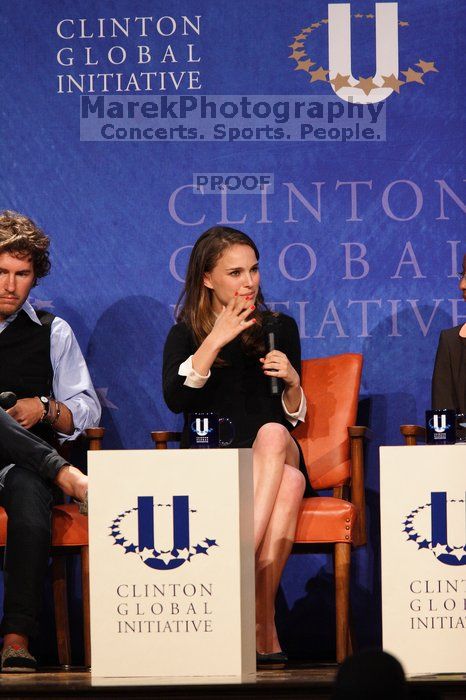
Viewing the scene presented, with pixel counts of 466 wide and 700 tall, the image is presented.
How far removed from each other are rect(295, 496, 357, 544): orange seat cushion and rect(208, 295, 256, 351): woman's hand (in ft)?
1.97

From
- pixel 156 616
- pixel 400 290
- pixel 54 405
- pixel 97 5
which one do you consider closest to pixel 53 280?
pixel 54 405

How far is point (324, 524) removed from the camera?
3430 millimetres

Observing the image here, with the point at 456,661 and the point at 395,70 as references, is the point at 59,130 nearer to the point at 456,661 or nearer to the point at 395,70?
the point at 395,70

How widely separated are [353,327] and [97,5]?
170 centimetres

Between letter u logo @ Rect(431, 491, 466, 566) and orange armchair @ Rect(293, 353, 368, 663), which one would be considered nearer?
letter u logo @ Rect(431, 491, 466, 566)

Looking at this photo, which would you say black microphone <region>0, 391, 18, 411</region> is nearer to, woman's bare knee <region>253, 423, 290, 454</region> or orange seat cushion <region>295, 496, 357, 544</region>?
woman's bare knee <region>253, 423, 290, 454</region>

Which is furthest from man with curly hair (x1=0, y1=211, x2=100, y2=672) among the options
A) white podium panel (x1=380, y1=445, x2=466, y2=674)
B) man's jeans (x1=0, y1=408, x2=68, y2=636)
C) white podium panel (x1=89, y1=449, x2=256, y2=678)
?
white podium panel (x1=380, y1=445, x2=466, y2=674)

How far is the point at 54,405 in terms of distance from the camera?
3777mm

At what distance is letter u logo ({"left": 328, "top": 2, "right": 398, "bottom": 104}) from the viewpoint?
14.4 feet

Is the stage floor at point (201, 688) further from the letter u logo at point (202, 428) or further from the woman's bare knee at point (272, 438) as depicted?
the woman's bare knee at point (272, 438)

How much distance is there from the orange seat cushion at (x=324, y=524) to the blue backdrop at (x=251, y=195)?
94 cm

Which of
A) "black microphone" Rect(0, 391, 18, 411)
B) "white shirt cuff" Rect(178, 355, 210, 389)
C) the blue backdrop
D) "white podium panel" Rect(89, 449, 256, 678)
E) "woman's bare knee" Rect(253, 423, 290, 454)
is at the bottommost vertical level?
"white podium panel" Rect(89, 449, 256, 678)

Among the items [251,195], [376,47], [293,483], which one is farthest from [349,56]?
[293,483]

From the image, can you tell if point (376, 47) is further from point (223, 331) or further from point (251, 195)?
point (223, 331)
